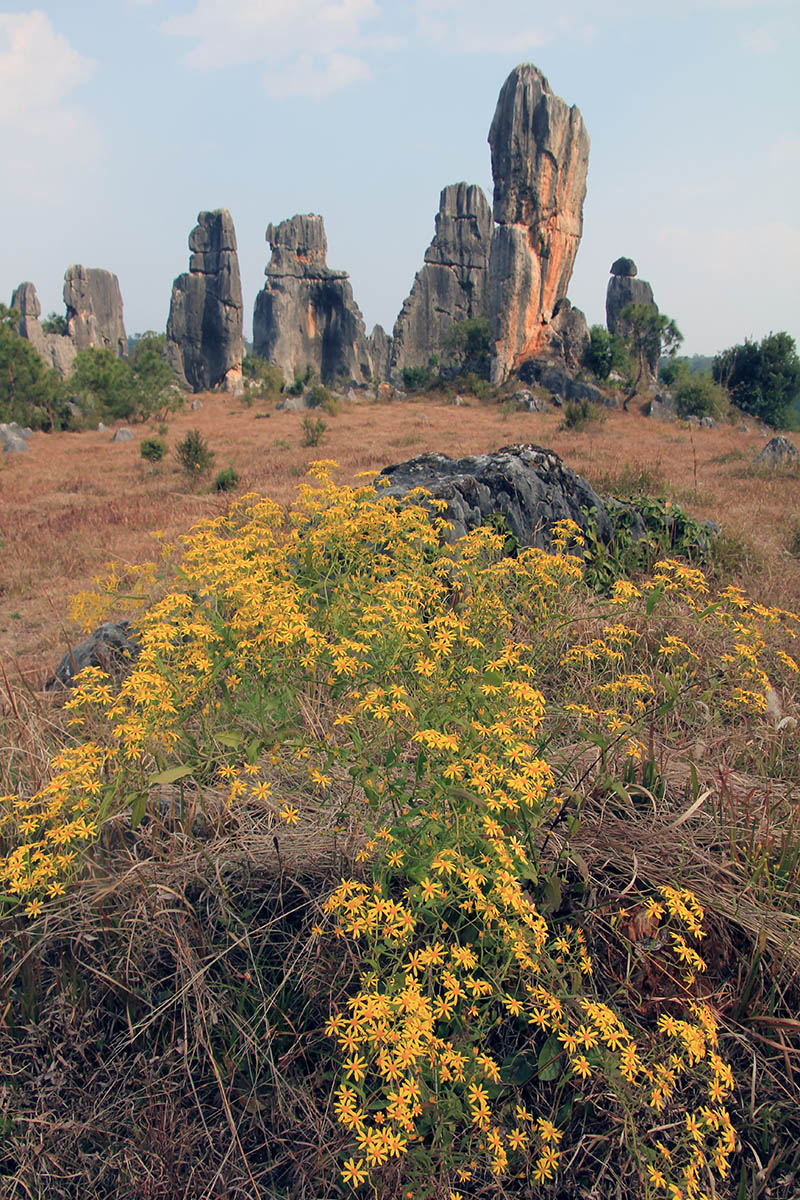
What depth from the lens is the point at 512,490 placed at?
17.9 feet

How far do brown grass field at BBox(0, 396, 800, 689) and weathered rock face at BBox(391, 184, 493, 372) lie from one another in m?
39.4

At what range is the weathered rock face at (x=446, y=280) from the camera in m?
59.2

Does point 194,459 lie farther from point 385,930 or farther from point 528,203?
point 528,203

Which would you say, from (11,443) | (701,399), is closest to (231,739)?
(11,443)

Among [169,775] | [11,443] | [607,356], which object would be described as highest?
[607,356]

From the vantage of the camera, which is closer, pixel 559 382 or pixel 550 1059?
pixel 550 1059

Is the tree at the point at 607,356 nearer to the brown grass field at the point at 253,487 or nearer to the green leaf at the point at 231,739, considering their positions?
the brown grass field at the point at 253,487

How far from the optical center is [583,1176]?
1616 millimetres

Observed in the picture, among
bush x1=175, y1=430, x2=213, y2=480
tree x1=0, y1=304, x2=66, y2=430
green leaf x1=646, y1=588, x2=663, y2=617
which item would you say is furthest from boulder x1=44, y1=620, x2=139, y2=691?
tree x1=0, y1=304, x2=66, y2=430

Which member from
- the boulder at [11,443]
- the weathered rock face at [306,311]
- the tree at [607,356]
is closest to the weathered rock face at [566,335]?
the tree at [607,356]

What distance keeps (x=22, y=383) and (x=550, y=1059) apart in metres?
31.3

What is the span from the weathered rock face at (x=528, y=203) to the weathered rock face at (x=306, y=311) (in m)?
21.3

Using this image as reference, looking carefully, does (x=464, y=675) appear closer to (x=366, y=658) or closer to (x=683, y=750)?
(x=366, y=658)

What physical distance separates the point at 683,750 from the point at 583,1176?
1.47 meters
